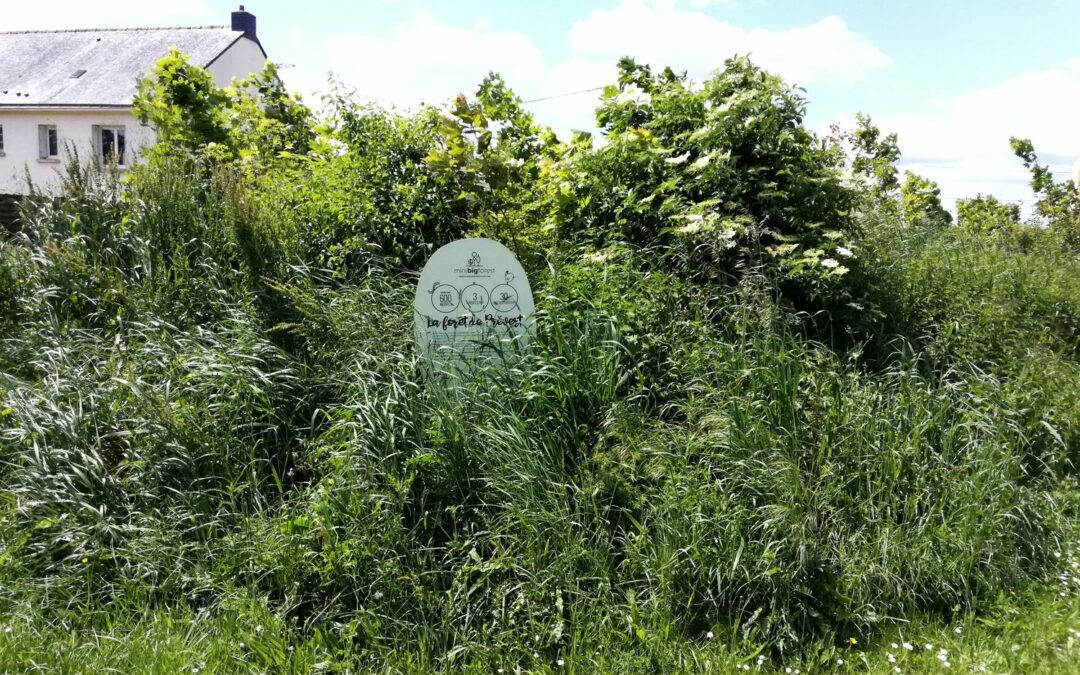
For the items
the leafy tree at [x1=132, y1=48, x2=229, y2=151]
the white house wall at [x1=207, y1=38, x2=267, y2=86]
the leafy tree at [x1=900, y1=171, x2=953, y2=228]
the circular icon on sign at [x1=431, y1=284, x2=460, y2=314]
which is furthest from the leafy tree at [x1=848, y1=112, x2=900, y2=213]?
the white house wall at [x1=207, y1=38, x2=267, y2=86]

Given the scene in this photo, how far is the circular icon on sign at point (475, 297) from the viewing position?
17.1ft

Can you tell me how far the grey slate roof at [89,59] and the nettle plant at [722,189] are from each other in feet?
89.1

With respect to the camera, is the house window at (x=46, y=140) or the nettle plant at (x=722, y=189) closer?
the nettle plant at (x=722, y=189)

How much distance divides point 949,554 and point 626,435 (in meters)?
1.70

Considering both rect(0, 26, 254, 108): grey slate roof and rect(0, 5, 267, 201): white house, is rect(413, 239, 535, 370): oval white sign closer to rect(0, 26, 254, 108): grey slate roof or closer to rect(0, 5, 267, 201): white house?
rect(0, 5, 267, 201): white house

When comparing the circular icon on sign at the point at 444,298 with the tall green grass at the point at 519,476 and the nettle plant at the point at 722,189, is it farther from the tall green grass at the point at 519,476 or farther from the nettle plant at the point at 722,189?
the nettle plant at the point at 722,189

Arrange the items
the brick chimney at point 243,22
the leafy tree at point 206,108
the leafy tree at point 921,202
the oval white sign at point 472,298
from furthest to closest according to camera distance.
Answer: the brick chimney at point 243,22 → the leafy tree at point 206,108 → the leafy tree at point 921,202 → the oval white sign at point 472,298

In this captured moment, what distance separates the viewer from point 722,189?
19.1ft

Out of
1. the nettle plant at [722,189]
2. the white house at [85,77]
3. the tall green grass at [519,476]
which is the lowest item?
the tall green grass at [519,476]

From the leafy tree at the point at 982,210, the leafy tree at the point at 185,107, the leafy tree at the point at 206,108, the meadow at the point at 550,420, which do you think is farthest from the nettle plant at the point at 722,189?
the leafy tree at the point at 982,210

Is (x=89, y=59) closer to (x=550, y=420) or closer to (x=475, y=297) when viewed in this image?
(x=475, y=297)

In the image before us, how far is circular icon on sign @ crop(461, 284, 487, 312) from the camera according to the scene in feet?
17.1

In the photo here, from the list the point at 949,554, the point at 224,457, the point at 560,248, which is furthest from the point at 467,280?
the point at 949,554

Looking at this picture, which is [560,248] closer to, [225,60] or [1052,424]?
[1052,424]
